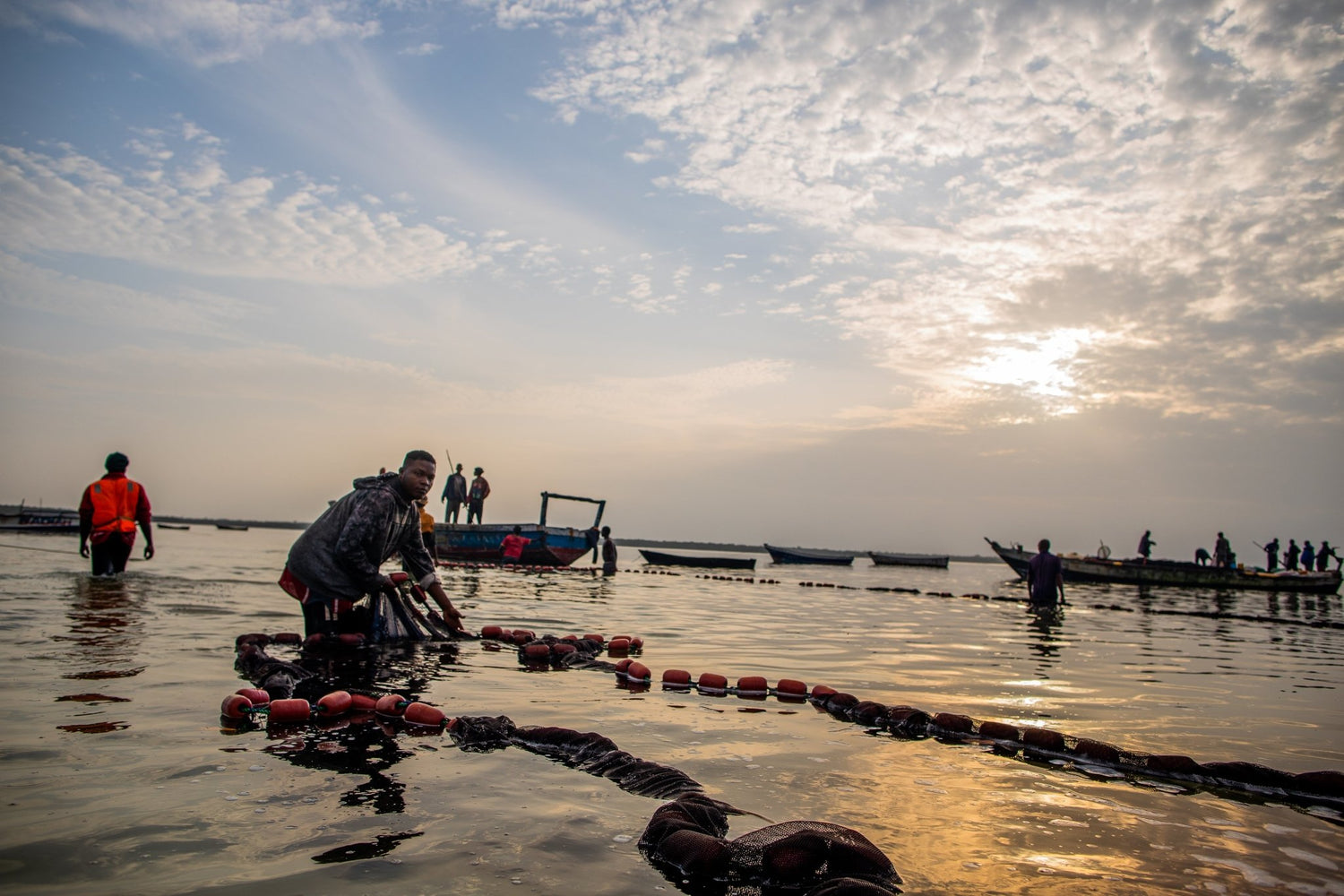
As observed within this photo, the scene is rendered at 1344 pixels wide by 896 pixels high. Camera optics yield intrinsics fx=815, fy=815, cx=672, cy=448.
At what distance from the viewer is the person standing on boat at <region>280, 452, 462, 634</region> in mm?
8234

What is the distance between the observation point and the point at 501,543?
108 feet

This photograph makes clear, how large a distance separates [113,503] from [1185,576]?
51065 mm

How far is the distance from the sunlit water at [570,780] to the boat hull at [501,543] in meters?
22.9

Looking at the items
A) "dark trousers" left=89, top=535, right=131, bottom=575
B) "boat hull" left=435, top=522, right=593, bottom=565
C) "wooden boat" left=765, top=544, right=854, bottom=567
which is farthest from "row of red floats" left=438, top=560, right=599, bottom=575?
"wooden boat" left=765, top=544, right=854, bottom=567

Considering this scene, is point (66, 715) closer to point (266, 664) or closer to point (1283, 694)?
point (266, 664)

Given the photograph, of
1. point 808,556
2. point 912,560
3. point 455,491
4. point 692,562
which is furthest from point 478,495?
point 912,560

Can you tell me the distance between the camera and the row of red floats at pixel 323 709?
5.03m

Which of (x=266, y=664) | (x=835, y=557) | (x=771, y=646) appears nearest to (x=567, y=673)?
(x=266, y=664)

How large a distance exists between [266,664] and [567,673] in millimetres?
2670

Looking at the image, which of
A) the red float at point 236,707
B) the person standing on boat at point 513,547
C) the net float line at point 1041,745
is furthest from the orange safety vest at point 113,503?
the person standing on boat at point 513,547

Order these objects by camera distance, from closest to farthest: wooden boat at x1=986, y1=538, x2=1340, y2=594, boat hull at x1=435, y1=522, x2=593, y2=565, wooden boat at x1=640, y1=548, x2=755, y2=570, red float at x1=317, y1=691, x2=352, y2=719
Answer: red float at x1=317, y1=691, x2=352, y2=719
boat hull at x1=435, y1=522, x2=593, y2=565
wooden boat at x1=986, y1=538, x2=1340, y2=594
wooden boat at x1=640, y1=548, x2=755, y2=570

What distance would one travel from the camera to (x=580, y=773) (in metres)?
4.38

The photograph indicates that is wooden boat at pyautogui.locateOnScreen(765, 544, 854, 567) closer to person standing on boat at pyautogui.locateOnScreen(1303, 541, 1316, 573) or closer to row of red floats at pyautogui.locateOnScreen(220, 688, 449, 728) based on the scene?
person standing on boat at pyautogui.locateOnScreen(1303, 541, 1316, 573)

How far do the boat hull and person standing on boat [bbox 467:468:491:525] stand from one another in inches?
33.7
